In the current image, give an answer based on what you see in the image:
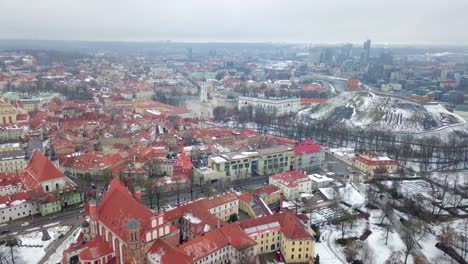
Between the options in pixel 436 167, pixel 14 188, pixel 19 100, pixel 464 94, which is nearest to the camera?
pixel 14 188

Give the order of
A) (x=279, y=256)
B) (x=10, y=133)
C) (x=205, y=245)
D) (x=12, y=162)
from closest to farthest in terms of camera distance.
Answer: (x=205, y=245) → (x=279, y=256) → (x=12, y=162) → (x=10, y=133)

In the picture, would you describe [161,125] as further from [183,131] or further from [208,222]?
[208,222]

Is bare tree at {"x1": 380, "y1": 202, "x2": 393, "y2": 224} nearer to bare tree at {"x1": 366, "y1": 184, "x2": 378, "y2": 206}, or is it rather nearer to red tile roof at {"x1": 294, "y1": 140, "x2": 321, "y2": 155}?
bare tree at {"x1": 366, "y1": 184, "x2": 378, "y2": 206}

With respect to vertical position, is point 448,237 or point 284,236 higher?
point 284,236

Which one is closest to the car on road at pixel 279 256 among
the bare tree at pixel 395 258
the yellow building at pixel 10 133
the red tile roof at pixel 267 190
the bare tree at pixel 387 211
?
the bare tree at pixel 395 258

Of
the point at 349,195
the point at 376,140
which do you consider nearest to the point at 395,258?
the point at 349,195

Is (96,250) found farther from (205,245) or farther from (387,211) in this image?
(387,211)

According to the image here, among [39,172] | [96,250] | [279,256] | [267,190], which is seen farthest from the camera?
[267,190]

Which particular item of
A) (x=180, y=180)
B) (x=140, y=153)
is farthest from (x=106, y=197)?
(x=140, y=153)
